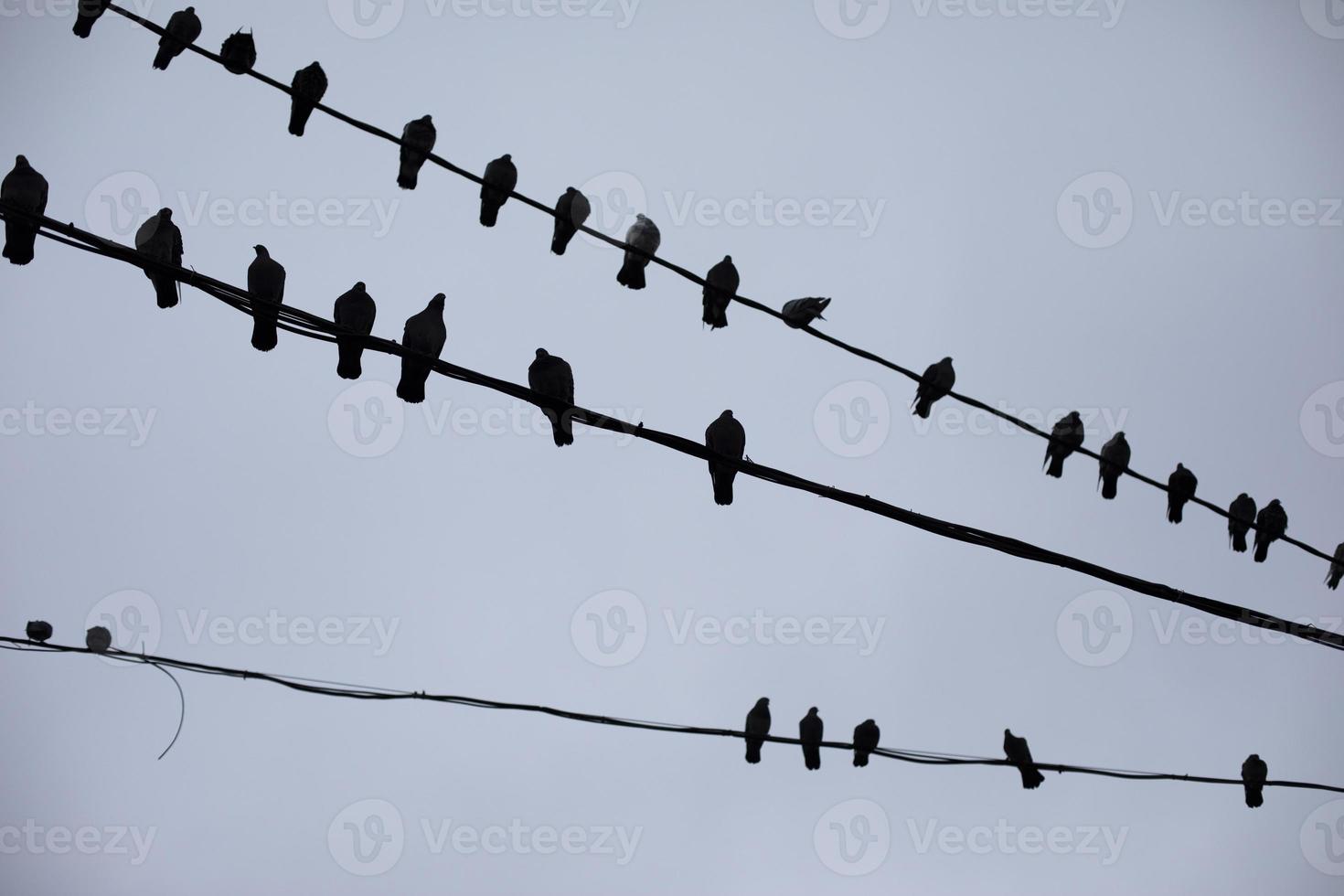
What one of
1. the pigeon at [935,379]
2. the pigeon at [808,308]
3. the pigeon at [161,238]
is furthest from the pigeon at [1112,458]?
the pigeon at [161,238]

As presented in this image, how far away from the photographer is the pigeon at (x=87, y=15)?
7477 mm

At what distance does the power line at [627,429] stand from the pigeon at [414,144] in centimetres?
452

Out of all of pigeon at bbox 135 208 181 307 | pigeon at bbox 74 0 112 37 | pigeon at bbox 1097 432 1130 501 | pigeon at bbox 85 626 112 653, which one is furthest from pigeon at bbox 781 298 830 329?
pigeon at bbox 85 626 112 653

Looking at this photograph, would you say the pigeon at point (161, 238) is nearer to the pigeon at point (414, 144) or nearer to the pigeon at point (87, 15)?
the pigeon at point (87, 15)

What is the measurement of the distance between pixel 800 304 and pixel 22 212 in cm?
456

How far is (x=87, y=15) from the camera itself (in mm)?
8047

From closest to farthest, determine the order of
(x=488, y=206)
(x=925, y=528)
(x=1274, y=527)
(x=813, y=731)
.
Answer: (x=925, y=528)
(x=488, y=206)
(x=813, y=731)
(x=1274, y=527)

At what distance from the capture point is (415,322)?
8.02 meters

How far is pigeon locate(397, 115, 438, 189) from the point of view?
378 inches

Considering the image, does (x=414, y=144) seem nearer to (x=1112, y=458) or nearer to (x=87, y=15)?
(x=87, y=15)

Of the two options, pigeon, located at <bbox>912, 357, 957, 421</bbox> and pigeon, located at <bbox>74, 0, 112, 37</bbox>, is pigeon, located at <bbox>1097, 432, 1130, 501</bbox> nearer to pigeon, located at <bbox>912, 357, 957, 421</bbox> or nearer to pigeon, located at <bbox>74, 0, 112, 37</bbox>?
pigeon, located at <bbox>912, 357, 957, 421</bbox>

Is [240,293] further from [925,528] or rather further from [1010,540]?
[1010,540]

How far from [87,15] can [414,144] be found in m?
2.84

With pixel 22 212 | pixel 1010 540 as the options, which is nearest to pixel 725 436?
pixel 1010 540
